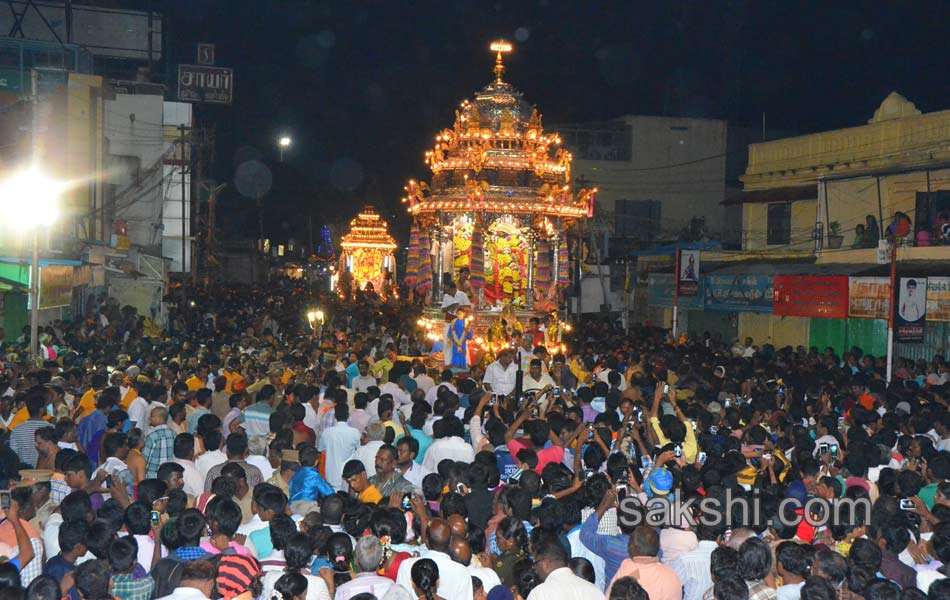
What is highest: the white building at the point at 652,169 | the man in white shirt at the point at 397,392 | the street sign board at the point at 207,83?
the street sign board at the point at 207,83

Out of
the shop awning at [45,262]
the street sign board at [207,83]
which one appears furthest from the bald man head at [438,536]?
the street sign board at [207,83]

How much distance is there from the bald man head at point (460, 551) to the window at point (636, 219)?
4005 cm

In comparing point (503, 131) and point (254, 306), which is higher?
point (503, 131)

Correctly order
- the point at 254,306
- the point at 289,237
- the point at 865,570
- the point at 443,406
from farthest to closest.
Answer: the point at 289,237 < the point at 254,306 < the point at 443,406 < the point at 865,570

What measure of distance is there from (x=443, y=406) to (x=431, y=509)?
3.43m

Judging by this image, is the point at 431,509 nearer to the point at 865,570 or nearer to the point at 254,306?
the point at 865,570

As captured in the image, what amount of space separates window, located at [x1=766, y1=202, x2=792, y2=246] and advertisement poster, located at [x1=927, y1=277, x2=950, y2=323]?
8.86m

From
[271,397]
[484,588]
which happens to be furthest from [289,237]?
[484,588]

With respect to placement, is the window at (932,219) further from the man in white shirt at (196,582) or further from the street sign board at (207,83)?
the street sign board at (207,83)

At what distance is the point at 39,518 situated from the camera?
722 cm

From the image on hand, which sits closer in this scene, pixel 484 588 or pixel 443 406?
pixel 484 588

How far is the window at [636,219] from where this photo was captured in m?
45.7

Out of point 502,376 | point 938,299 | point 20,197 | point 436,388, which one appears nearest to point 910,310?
point 938,299

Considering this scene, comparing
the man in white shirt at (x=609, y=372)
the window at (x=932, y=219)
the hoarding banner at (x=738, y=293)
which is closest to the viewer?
the man in white shirt at (x=609, y=372)
